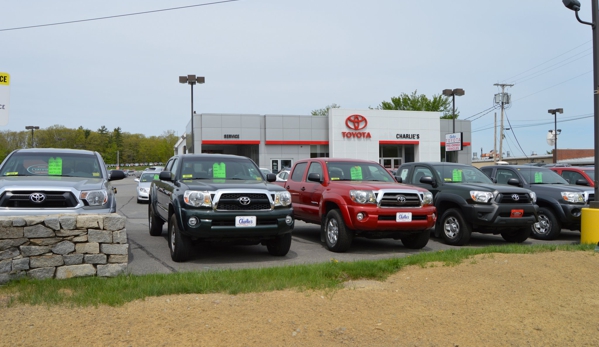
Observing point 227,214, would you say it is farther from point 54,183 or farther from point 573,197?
point 573,197

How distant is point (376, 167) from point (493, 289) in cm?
512

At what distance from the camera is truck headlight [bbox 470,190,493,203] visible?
33.7 feet

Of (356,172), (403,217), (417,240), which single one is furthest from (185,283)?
(356,172)

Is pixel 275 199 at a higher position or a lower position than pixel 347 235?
higher

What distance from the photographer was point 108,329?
179 inches

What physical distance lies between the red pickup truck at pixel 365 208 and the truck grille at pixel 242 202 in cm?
175

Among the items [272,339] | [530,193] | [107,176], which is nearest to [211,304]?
[272,339]

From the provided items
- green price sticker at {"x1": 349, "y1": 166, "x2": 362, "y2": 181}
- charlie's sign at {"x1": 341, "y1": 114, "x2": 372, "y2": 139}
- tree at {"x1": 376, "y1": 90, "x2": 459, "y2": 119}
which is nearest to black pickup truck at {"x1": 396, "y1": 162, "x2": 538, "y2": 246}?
green price sticker at {"x1": 349, "y1": 166, "x2": 362, "y2": 181}

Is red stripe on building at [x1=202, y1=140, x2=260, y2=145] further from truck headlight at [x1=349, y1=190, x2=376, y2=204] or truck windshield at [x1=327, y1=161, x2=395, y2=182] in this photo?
truck headlight at [x1=349, y1=190, x2=376, y2=204]

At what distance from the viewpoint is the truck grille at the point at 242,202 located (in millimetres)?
7879

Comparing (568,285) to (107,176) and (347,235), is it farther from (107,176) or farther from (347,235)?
(107,176)

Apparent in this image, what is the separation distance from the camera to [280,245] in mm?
8664

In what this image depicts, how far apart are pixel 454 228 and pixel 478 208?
77 centimetres

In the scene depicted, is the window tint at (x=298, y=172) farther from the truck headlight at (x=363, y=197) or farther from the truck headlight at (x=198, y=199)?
the truck headlight at (x=198, y=199)
